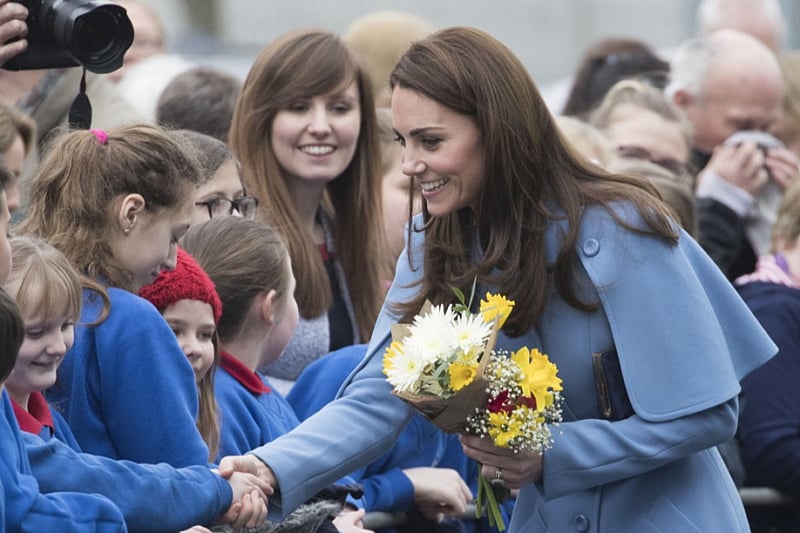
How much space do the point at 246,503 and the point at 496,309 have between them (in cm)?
74

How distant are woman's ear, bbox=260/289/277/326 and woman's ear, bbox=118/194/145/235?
654mm

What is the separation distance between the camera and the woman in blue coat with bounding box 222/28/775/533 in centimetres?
412

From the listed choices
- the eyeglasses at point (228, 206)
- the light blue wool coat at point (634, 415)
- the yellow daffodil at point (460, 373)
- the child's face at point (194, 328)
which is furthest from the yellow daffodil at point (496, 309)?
the eyeglasses at point (228, 206)

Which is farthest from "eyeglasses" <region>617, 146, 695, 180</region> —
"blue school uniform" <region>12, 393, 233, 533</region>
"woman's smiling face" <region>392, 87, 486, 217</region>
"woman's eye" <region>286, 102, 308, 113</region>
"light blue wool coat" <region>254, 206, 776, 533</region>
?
"blue school uniform" <region>12, 393, 233, 533</region>

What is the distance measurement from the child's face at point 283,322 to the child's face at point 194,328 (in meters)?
0.44

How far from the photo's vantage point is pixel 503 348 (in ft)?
14.0

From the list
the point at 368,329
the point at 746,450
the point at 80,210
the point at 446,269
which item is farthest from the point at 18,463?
the point at 746,450

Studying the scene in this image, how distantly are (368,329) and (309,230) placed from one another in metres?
0.41

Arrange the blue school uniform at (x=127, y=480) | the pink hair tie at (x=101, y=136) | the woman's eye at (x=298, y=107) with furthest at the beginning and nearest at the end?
the woman's eye at (x=298, y=107), the pink hair tie at (x=101, y=136), the blue school uniform at (x=127, y=480)

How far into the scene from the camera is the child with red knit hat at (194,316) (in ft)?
14.5

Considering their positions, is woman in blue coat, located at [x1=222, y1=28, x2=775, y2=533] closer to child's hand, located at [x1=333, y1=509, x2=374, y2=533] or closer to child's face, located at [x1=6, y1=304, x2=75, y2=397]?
child's hand, located at [x1=333, y1=509, x2=374, y2=533]

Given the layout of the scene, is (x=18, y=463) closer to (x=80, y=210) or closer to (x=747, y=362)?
(x=80, y=210)

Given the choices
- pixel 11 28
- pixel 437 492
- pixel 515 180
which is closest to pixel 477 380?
pixel 515 180

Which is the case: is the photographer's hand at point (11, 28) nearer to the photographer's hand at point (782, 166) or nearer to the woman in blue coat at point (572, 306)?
the woman in blue coat at point (572, 306)
